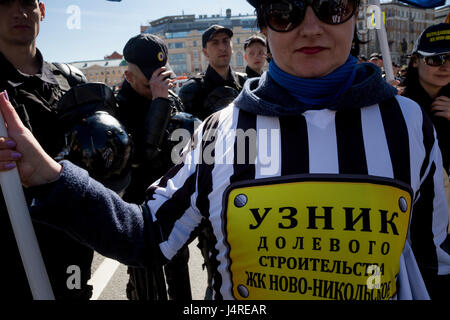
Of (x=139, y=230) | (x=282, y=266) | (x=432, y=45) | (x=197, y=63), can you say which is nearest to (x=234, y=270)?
(x=282, y=266)

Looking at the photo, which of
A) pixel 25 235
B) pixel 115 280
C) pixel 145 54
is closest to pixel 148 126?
pixel 145 54

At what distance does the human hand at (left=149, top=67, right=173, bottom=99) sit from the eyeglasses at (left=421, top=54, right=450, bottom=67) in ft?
6.60

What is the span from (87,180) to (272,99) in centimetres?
70

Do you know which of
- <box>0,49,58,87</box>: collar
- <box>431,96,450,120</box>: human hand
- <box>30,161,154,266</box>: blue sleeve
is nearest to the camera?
<box>30,161,154,266</box>: blue sleeve

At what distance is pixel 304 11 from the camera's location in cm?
110

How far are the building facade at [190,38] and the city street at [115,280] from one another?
77.6 m

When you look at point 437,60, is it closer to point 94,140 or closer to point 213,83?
point 213,83

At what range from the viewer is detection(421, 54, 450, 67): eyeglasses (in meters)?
2.47

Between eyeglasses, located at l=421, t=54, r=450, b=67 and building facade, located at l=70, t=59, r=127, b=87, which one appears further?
building facade, located at l=70, t=59, r=127, b=87

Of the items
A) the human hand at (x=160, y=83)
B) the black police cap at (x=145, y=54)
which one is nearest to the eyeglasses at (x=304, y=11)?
the human hand at (x=160, y=83)

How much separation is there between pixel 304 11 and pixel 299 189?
608mm

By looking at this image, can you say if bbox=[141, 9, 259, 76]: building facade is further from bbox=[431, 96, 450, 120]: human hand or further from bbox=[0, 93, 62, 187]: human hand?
bbox=[0, 93, 62, 187]: human hand

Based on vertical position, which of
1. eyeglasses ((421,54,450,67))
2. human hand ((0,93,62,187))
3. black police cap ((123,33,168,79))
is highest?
black police cap ((123,33,168,79))

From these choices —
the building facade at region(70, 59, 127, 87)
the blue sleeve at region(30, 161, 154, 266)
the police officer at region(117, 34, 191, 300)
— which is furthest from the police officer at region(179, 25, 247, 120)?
the building facade at region(70, 59, 127, 87)
